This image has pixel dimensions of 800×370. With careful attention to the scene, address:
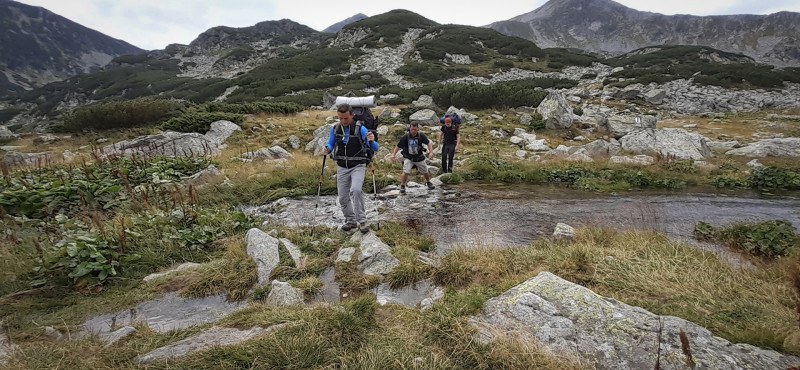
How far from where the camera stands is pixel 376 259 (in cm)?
595

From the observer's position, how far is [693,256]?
213 inches

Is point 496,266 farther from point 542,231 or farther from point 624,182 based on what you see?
point 624,182

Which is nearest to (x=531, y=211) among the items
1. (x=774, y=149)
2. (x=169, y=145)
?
(x=774, y=149)

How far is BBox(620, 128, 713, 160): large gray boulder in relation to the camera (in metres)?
14.6

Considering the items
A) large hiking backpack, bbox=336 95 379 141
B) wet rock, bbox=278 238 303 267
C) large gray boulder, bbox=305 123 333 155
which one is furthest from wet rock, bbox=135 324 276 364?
large gray boulder, bbox=305 123 333 155

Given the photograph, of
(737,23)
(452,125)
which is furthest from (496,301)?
(737,23)

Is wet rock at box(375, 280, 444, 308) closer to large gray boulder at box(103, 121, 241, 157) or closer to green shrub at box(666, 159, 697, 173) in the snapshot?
large gray boulder at box(103, 121, 241, 157)

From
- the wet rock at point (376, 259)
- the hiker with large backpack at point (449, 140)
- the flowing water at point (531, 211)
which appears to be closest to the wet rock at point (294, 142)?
the flowing water at point (531, 211)

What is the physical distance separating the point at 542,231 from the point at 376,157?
30.3ft

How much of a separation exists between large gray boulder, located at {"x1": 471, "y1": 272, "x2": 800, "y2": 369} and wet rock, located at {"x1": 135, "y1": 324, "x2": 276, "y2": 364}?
2.58m

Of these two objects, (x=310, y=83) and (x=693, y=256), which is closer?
(x=693, y=256)

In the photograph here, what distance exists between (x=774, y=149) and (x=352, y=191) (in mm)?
18686

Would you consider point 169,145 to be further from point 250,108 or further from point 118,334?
point 118,334

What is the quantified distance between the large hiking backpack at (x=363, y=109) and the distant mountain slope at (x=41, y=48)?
466 feet
